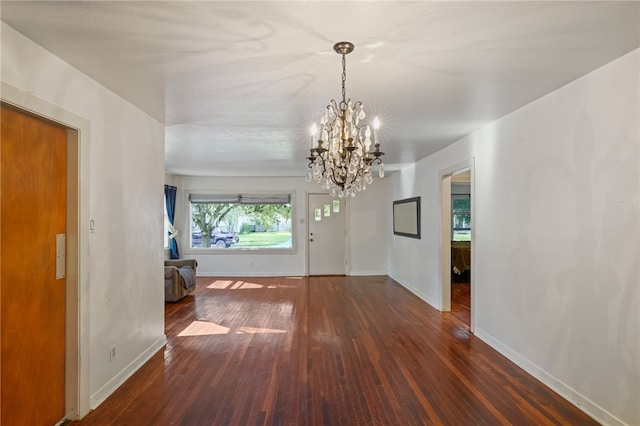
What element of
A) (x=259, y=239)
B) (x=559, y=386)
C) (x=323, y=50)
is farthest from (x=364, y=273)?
(x=323, y=50)

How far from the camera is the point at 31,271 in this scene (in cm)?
200

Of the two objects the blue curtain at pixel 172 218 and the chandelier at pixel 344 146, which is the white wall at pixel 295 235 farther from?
the chandelier at pixel 344 146

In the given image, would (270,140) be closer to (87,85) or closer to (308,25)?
(87,85)

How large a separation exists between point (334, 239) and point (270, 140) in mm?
4058

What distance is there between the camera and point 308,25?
176 cm

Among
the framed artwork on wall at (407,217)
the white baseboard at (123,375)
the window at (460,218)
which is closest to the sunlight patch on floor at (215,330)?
the white baseboard at (123,375)

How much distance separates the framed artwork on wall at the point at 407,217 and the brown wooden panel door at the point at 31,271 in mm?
4963

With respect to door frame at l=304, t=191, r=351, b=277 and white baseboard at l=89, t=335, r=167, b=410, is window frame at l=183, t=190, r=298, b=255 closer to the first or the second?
door frame at l=304, t=191, r=351, b=277

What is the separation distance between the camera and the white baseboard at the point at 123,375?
248 cm

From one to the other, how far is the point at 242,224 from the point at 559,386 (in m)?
6.58

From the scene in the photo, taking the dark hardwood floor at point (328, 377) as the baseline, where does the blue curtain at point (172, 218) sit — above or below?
above

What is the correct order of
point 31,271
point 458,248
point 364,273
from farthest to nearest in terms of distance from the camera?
1. point 364,273
2. point 458,248
3. point 31,271

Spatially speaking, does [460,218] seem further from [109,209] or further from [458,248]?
[109,209]

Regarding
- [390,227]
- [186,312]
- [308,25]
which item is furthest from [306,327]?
[390,227]
